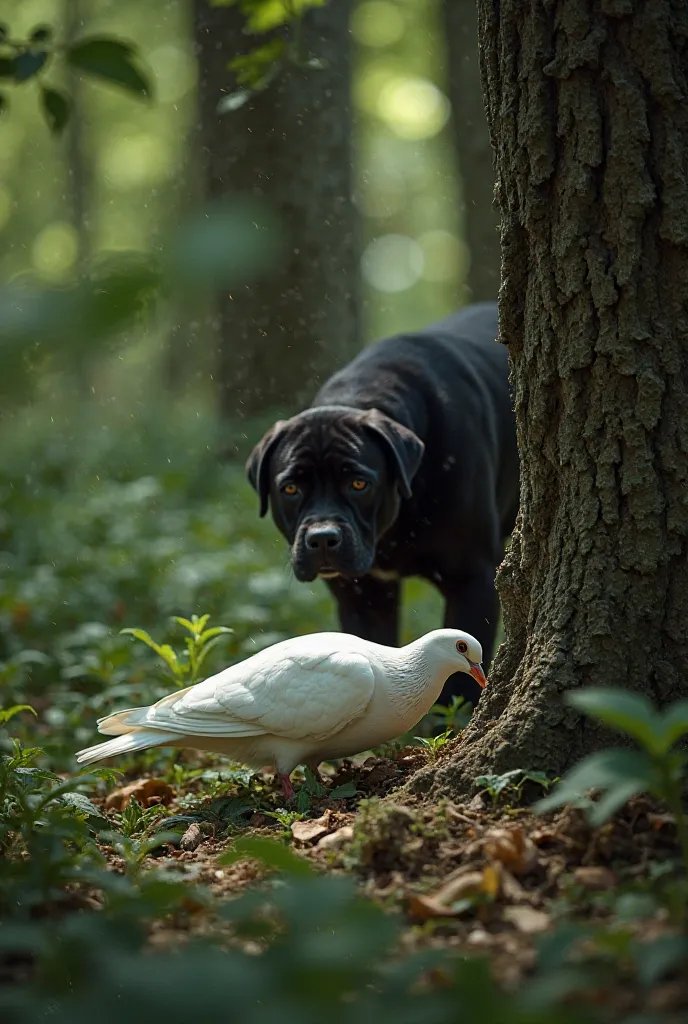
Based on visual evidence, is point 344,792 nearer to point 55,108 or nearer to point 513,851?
point 513,851

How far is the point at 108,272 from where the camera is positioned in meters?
0.79

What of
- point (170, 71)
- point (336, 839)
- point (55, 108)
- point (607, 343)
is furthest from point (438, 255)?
point (55, 108)

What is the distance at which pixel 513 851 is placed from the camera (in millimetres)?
2475

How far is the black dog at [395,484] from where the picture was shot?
5.12m

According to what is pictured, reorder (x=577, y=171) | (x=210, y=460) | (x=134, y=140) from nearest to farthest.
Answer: (x=577, y=171) → (x=210, y=460) → (x=134, y=140)

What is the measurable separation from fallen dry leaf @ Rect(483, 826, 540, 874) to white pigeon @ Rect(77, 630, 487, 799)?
111 centimetres

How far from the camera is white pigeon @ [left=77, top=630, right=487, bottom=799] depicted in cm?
360

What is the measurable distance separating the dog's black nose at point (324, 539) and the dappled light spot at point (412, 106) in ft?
67.9

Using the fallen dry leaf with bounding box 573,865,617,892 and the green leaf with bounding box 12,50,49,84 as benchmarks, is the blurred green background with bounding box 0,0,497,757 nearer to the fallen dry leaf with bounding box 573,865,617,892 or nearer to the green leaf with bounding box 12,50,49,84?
the green leaf with bounding box 12,50,49,84

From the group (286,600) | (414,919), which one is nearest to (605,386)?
(414,919)

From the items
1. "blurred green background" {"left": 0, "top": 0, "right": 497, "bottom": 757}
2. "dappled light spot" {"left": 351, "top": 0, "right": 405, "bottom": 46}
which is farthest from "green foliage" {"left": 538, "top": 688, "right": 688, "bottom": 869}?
"dappled light spot" {"left": 351, "top": 0, "right": 405, "bottom": 46}

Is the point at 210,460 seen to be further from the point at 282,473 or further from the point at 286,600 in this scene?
the point at 282,473

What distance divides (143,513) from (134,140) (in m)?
22.5

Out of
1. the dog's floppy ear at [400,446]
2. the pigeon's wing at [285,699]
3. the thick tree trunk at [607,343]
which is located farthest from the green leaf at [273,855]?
the dog's floppy ear at [400,446]
